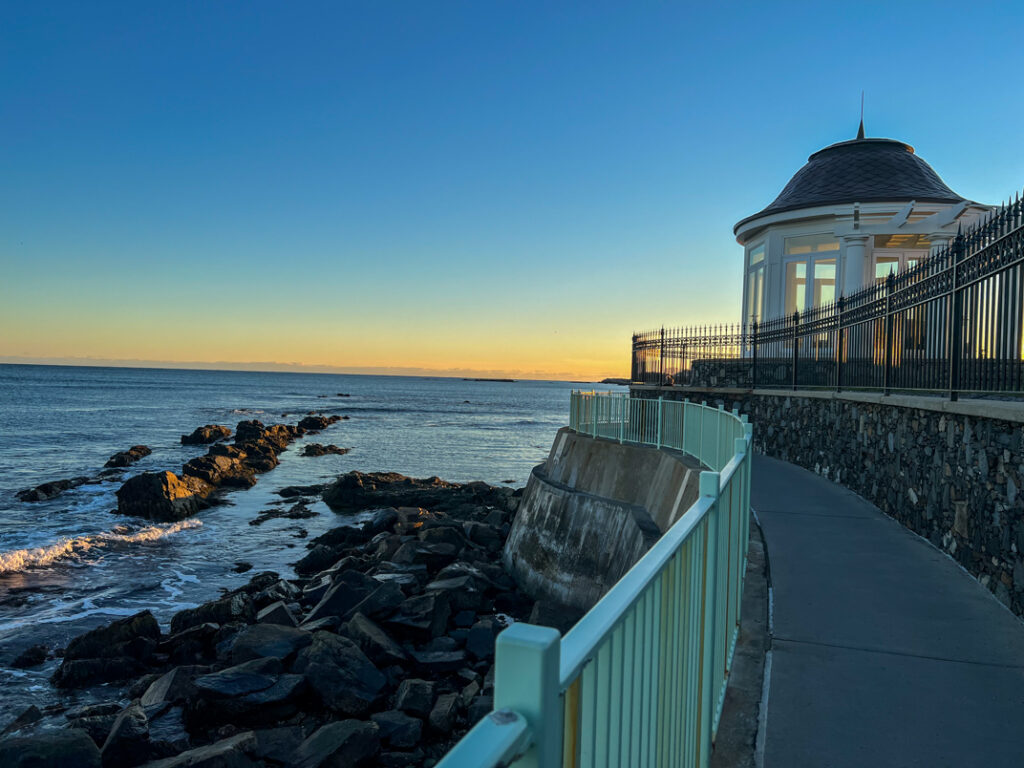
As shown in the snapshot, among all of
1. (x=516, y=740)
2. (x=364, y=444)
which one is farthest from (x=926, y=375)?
(x=364, y=444)

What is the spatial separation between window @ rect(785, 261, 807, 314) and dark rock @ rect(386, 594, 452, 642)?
14.7m

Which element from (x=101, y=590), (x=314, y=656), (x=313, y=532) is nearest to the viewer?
(x=314, y=656)

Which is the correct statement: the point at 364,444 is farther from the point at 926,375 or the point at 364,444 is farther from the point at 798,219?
the point at 926,375

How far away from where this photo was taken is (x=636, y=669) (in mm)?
1837

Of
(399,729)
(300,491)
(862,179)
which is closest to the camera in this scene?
(399,729)

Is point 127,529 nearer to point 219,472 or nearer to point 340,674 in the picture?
point 219,472

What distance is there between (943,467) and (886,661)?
3388 millimetres

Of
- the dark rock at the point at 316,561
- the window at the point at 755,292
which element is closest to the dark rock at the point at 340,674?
the dark rock at the point at 316,561

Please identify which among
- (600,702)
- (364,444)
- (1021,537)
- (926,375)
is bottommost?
(364,444)

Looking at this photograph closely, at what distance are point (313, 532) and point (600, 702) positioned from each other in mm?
19151

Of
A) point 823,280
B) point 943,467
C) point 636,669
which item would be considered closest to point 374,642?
point 943,467

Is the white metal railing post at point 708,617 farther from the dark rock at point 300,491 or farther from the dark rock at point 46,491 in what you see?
the dark rock at point 46,491

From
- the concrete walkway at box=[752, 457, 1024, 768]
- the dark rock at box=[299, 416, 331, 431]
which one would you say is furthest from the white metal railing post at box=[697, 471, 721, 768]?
the dark rock at box=[299, 416, 331, 431]

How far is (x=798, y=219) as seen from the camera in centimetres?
2050
